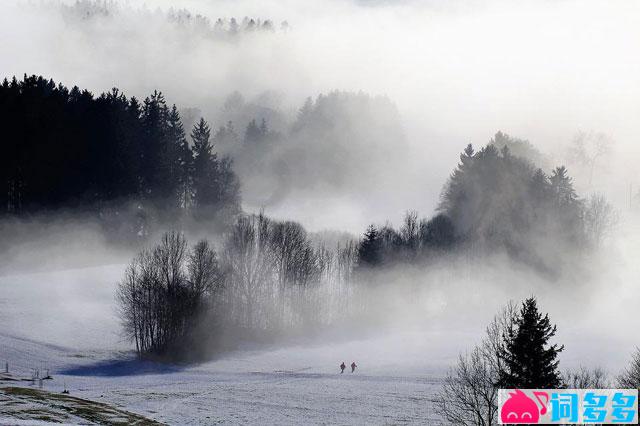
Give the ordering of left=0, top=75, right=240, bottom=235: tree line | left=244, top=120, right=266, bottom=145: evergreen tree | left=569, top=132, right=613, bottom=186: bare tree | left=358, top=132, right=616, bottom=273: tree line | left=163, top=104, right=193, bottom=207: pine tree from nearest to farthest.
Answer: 1. left=0, top=75, right=240, bottom=235: tree line
2. left=163, top=104, right=193, bottom=207: pine tree
3. left=358, top=132, right=616, bottom=273: tree line
4. left=244, top=120, right=266, bottom=145: evergreen tree
5. left=569, top=132, right=613, bottom=186: bare tree

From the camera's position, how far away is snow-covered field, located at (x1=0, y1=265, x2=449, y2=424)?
163 ft

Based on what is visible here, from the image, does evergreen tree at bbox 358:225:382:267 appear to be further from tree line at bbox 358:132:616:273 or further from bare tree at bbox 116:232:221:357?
bare tree at bbox 116:232:221:357

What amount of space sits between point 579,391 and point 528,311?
4223mm

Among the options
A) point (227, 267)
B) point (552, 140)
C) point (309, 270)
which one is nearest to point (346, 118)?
point (552, 140)

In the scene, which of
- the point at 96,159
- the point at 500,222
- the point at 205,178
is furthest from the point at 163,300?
the point at 500,222

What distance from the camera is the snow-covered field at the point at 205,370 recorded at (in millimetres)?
49719

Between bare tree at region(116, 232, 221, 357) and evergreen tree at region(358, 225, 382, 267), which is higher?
evergreen tree at region(358, 225, 382, 267)

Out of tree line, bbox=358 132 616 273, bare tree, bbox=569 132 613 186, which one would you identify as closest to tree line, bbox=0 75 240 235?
tree line, bbox=358 132 616 273

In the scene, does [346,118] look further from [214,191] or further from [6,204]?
[6,204]

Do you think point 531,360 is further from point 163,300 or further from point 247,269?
point 247,269

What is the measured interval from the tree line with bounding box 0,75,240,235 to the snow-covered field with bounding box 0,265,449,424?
10.8 metres

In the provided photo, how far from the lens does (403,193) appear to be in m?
148

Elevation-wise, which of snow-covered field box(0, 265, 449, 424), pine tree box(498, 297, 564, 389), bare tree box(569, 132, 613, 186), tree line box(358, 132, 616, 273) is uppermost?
bare tree box(569, 132, 613, 186)

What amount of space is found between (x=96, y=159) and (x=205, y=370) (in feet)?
127
